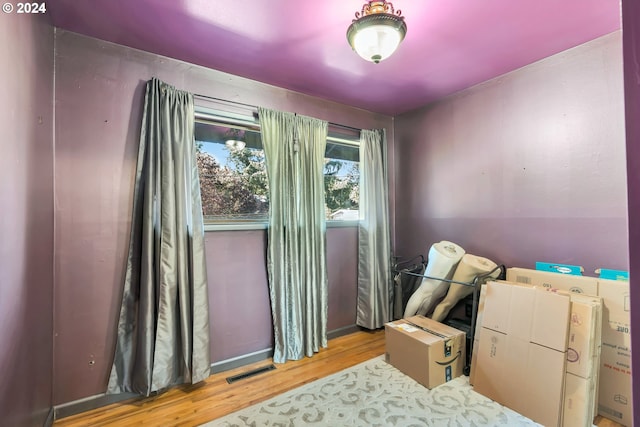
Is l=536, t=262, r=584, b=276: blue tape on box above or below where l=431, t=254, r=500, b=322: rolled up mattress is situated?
above

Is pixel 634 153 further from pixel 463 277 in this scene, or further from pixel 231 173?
pixel 231 173

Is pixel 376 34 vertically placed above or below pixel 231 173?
above

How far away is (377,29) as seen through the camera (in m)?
1.57

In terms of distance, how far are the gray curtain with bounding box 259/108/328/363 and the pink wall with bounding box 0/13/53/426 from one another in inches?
55.2

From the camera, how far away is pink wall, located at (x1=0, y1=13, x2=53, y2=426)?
3.60ft

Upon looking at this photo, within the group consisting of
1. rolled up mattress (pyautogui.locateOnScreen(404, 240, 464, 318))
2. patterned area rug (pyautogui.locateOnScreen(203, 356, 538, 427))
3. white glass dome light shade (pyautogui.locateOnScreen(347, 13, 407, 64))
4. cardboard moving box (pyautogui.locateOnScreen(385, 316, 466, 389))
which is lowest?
patterned area rug (pyautogui.locateOnScreen(203, 356, 538, 427))

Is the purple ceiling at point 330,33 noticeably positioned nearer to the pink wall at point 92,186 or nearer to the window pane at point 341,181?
the pink wall at point 92,186

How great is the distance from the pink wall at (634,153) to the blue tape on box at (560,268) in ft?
6.88

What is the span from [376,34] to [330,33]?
0.44 meters

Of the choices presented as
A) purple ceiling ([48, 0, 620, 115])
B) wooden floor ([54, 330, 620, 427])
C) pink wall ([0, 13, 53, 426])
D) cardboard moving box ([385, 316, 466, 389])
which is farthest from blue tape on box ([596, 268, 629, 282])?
pink wall ([0, 13, 53, 426])

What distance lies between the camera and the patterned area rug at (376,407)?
1.79 meters

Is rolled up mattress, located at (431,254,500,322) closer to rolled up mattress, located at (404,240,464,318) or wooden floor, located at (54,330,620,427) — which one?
rolled up mattress, located at (404,240,464,318)

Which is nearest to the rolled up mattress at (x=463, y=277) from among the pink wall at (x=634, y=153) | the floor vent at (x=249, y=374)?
the floor vent at (x=249, y=374)

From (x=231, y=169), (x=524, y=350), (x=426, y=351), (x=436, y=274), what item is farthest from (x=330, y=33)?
(x=524, y=350)
